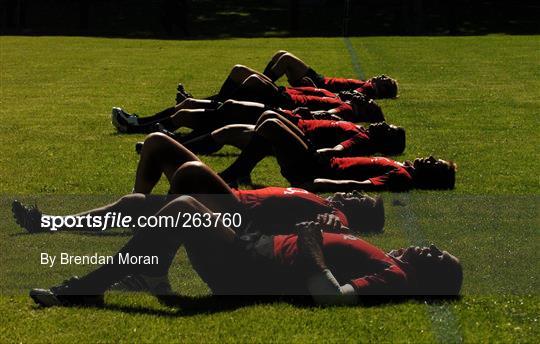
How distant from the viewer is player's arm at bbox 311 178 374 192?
10523 millimetres

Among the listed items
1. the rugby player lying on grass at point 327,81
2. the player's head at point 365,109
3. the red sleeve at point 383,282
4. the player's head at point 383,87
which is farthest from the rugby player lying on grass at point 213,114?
the red sleeve at point 383,282

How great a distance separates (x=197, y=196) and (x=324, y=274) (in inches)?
48.2

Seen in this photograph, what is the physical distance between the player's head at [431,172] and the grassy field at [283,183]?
7.5 inches

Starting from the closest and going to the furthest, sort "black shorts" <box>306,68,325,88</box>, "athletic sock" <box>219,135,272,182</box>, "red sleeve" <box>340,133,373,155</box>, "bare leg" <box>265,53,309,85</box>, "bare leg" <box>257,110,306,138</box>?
"athletic sock" <box>219,135,272,182</box> → "bare leg" <box>257,110,306,138</box> → "red sleeve" <box>340,133,373,155</box> → "black shorts" <box>306,68,325,88</box> → "bare leg" <box>265,53,309,85</box>

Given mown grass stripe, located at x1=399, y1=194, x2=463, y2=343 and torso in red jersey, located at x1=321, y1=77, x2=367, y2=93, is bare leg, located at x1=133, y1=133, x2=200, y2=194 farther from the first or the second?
torso in red jersey, located at x1=321, y1=77, x2=367, y2=93

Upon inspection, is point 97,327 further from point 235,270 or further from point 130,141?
point 130,141

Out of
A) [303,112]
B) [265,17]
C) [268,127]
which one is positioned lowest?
[265,17]

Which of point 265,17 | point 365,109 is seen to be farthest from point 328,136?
point 265,17

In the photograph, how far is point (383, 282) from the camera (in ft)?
22.7

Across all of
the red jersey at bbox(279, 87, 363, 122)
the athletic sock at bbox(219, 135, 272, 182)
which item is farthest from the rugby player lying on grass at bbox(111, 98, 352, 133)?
the athletic sock at bbox(219, 135, 272, 182)

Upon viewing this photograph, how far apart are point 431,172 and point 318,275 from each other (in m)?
4.37

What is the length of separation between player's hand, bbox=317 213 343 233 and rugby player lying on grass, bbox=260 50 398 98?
8.93 metres

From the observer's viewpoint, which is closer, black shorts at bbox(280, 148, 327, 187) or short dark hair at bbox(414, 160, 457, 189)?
black shorts at bbox(280, 148, 327, 187)

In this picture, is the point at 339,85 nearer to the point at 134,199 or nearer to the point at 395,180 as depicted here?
the point at 395,180
